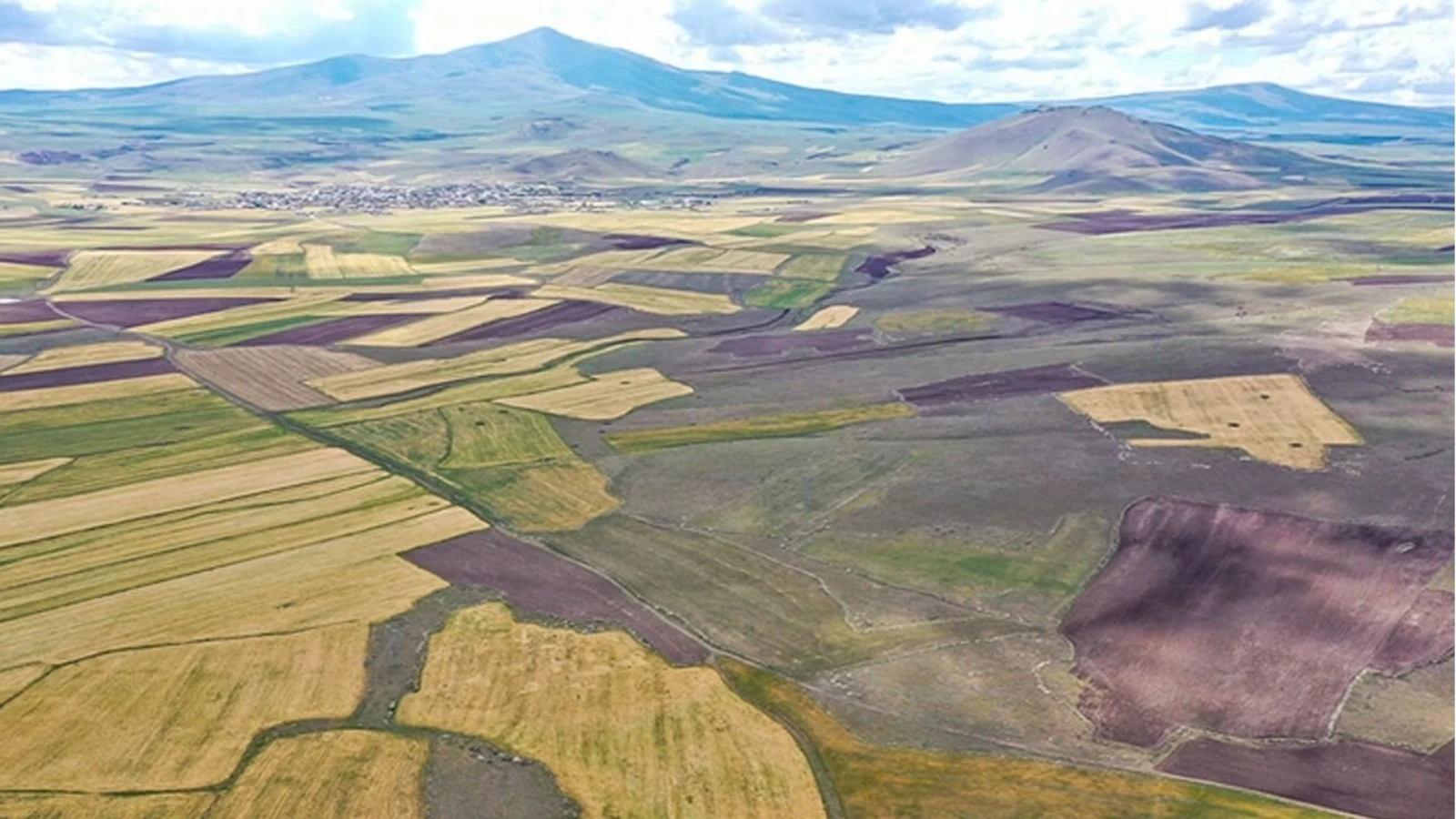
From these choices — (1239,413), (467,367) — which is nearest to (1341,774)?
(1239,413)

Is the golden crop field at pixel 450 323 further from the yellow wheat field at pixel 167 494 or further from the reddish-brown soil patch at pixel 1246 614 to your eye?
the reddish-brown soil patch at pixel 1246 614

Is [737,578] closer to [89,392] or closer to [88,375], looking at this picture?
[89,392]

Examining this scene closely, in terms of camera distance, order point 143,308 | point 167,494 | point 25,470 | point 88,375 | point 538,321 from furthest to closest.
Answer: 1. point 143,308
2. point 538,321
3. point 88,375
4. point 25,470
5. point 167,494

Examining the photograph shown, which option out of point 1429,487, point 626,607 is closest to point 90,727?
point 626,607

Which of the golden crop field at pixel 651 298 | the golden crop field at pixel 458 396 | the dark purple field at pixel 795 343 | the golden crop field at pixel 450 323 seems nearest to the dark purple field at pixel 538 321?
the golden crop field at pixel 450 323

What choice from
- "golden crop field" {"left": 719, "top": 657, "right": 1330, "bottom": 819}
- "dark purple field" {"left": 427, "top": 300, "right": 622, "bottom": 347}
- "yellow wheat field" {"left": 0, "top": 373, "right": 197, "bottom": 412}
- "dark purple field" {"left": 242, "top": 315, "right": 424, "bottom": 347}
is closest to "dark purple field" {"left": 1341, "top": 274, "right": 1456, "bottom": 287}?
"dark purple field" {"left": 427, "top": 300, "right": 622, "bottom": 347}
